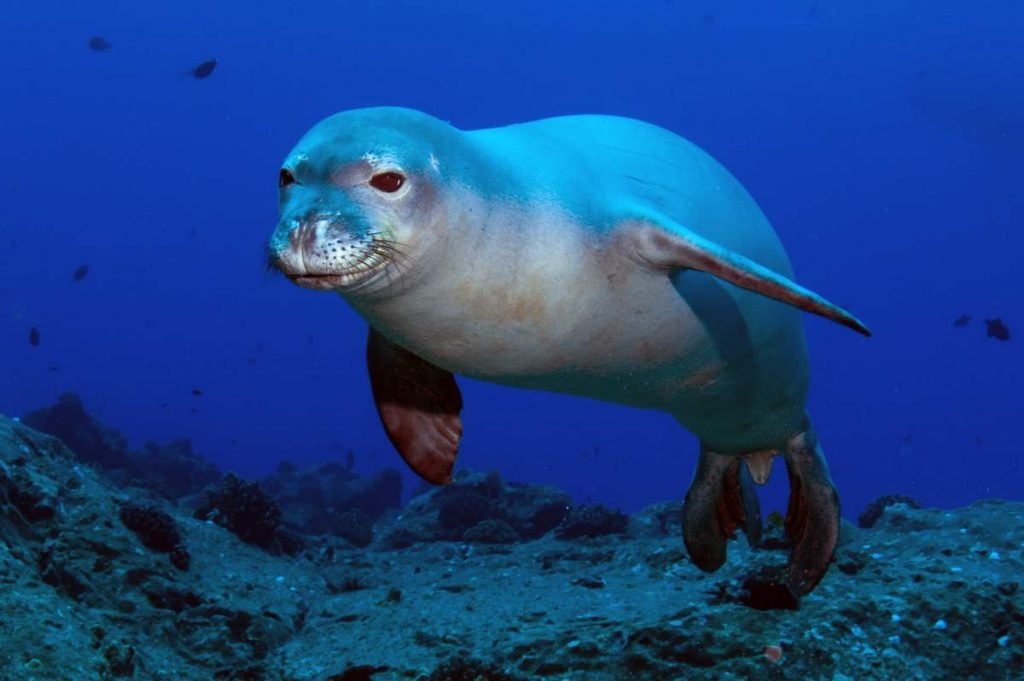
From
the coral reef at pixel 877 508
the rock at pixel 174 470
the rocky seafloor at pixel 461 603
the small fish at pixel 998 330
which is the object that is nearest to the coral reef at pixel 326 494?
the rock at pixel 174 470

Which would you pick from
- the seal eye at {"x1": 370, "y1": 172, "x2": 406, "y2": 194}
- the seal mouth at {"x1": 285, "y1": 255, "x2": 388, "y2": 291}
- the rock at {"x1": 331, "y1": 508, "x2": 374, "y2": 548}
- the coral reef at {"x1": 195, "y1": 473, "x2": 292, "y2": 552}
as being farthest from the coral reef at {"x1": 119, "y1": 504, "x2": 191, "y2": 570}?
the rock at {"x1": 331, "y1": 508, "x2": 374, "y2": 548}

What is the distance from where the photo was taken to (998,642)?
15.3ft

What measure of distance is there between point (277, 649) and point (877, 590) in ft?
12.9

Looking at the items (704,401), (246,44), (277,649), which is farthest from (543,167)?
(246,44)

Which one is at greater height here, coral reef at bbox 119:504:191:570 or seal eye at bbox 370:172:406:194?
seal eye at bbox 370:172:406:194

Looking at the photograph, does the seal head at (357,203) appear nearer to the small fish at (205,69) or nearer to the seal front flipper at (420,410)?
the seal front flipper at (420,410)

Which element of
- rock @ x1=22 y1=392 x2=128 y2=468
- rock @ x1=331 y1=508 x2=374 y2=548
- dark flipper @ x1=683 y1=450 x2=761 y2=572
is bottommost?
rock @ x1=22 y1=392 x2=128 y2=468

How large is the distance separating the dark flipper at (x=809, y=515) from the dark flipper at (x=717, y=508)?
1.19 ft

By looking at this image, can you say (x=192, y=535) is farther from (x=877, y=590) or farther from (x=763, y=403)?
(x=877, y=590)

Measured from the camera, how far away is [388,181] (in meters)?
3.19

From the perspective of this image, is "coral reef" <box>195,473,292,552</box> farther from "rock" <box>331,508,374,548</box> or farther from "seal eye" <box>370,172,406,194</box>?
"seal eye" <box>370,172,406,194</box>

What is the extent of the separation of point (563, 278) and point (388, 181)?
98cm

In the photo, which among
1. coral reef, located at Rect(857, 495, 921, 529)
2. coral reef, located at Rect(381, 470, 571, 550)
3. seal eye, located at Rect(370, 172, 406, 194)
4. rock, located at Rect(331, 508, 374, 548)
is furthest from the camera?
rock, located at Rect(331, 508, 374, 548)

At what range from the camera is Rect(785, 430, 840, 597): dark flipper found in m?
5.21
